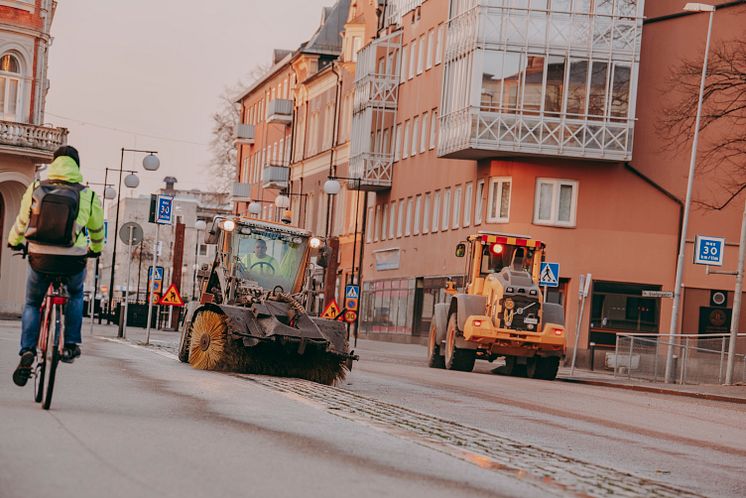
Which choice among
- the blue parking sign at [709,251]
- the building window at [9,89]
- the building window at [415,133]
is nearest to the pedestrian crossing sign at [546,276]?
the blue parking sign at [709,251]

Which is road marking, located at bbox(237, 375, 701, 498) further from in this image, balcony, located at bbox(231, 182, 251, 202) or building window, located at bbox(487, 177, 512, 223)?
balcony, located at bbox(231, 182, 251, 202)

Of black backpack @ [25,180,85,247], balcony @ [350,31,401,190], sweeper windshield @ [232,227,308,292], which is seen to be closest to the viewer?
black backpack @ [25,180,85,247]

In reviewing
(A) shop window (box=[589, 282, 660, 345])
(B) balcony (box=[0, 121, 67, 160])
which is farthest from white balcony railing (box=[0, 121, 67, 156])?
(A) shop window (box=[589, 282, 660, 345])

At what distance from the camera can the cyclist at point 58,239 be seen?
1293 centimetres

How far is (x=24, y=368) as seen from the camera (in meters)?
13.2

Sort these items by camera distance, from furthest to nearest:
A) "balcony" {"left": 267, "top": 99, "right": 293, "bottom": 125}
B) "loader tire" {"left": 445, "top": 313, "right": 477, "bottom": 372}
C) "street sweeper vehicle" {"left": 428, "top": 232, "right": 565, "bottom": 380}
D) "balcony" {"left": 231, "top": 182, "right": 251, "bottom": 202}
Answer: "balcony" {"left": 231, "top": 182, "right": 251, "bottom": 202} < "balcony" {"left": 267, "top": 99, "right": 293, "bottom": 125} < "loader tire" {"left": 445, "top": 313, "right": 477, "bottom": 372} < "street sweeper vehicle" {"left": 428, "top": 232, "right": 565, "bottom": 380}

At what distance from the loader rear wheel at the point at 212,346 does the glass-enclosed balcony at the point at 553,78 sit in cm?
3177

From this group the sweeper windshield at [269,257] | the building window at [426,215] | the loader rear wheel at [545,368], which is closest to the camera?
the sweeper windshield at [269,257]

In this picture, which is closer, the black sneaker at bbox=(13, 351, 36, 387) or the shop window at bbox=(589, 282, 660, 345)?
the black sneaker at bbox=(13, 351, 36, 387)

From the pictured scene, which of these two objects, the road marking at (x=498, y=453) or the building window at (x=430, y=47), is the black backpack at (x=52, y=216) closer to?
the road marking at (x=498, y=453)

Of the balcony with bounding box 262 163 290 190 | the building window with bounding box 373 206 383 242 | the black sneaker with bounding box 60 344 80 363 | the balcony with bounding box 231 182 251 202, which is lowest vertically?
the black sneaker with bounding box 60 344 80 363

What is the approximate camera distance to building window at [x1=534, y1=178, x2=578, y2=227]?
56.0 m

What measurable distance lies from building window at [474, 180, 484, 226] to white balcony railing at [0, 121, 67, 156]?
14.8m

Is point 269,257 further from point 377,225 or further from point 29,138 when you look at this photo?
point 377,225
